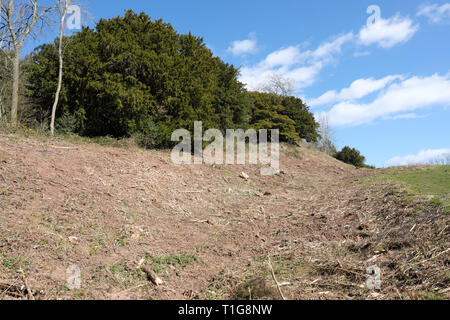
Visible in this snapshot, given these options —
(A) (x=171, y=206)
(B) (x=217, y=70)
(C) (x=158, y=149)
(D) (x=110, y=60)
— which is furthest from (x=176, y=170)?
(B) (x=217, y=70)

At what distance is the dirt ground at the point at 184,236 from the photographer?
180 inches

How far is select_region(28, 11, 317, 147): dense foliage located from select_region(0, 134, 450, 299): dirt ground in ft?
9.13

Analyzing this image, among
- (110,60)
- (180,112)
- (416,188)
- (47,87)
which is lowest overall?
(416,188)

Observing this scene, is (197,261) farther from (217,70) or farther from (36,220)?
(217,70)

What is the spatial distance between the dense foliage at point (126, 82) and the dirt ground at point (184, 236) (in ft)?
9.13

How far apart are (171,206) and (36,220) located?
11.7ft

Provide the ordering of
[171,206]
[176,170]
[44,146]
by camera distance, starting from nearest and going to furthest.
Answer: [171,206] → [44,146] → [176,170]

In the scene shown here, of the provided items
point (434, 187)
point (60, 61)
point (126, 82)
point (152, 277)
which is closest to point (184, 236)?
point (152, 277)

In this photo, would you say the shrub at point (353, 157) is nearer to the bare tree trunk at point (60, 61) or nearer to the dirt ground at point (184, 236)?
the dirt ground at point (184, 236)

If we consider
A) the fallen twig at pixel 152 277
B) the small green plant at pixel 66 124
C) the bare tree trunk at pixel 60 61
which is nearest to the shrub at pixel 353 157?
the small green plant at pixel 66 124

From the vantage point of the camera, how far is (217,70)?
769 inches

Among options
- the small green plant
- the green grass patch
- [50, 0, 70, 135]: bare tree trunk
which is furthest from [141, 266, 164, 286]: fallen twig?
the small green plant

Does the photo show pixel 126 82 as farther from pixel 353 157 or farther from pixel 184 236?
pixel 353 157
